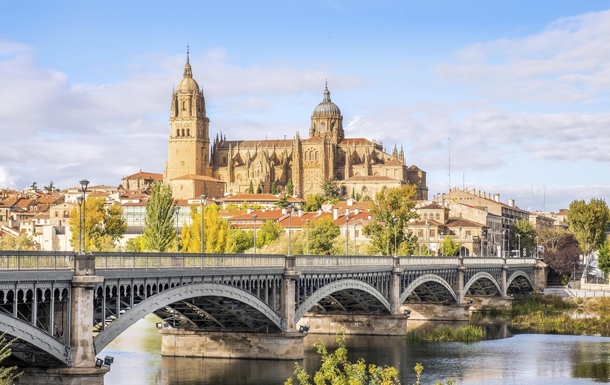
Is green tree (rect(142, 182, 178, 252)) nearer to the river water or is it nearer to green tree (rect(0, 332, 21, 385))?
the river water

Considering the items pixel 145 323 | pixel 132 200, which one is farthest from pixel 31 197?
pixel 145 323

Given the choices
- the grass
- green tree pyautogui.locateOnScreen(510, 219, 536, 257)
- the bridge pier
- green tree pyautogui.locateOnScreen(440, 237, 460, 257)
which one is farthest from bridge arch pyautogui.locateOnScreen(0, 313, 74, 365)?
green tree pyautogui.locateOnScreen(510, 219, 536, 257)

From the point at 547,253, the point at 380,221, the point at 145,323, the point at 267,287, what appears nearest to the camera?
the point at 267,287

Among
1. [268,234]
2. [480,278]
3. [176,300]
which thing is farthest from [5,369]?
[268,234]

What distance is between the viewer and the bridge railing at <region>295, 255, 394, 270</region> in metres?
53.3

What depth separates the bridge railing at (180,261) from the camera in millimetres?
35519

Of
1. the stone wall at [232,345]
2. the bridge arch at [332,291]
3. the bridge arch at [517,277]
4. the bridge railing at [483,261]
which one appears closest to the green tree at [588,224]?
the bridge arch at [517,277]

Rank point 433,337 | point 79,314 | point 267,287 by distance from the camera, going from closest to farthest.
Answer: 1. point 79,314
2. point 267,287
3. point 433,337

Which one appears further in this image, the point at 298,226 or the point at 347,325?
the point at 298,226

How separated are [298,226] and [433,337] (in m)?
62.2

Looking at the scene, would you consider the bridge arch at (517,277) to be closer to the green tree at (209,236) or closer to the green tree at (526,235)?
the green tree at (209,236)

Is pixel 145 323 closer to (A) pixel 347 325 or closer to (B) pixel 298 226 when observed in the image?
(A) pixel 347 325

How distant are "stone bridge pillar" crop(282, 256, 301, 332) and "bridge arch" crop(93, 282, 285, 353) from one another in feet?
1.35

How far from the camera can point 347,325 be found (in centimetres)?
6794
